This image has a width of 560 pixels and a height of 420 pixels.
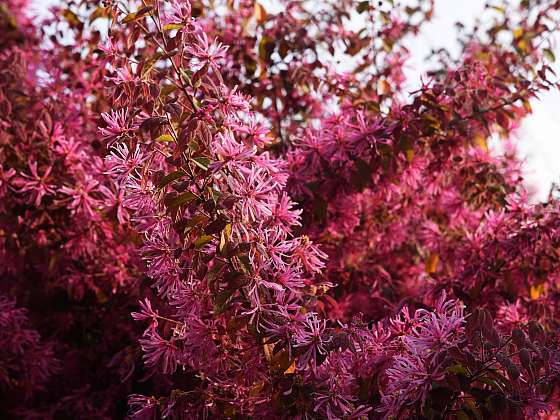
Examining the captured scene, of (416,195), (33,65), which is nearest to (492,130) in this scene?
(416,195)

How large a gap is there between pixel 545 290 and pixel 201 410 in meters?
1.12

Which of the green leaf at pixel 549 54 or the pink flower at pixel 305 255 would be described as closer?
the pink flower at pixel 305 255

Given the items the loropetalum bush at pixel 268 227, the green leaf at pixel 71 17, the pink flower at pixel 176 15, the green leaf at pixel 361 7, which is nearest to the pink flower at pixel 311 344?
the loropetalum bush at pixel 268 227

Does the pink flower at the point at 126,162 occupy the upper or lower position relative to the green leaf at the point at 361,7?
lower

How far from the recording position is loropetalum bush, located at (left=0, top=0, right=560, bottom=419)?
144cm

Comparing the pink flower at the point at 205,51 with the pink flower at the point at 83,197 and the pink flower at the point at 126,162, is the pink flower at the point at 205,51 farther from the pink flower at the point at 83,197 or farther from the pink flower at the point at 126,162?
the pink flower at the point at 83,197

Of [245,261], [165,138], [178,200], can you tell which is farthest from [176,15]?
[245,261]

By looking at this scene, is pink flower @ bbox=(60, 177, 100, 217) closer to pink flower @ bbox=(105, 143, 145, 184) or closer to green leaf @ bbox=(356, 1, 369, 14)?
pink flower @ bbox=(105, 143, 145, 184)

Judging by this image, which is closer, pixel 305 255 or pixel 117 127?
pixel 117 127

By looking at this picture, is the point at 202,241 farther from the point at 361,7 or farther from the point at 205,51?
the point at 361,7

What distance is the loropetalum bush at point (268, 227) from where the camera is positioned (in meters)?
1.44

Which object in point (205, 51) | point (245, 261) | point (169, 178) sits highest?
point (205, 51)

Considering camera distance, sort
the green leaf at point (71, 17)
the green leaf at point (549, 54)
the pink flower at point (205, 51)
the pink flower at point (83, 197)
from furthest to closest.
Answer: the green leaf at point (71, 17), the green leaf at point (549, 54), the pink flower at point (83, 197), the pink flower at point (205, 51)

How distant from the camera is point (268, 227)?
1.62 m
